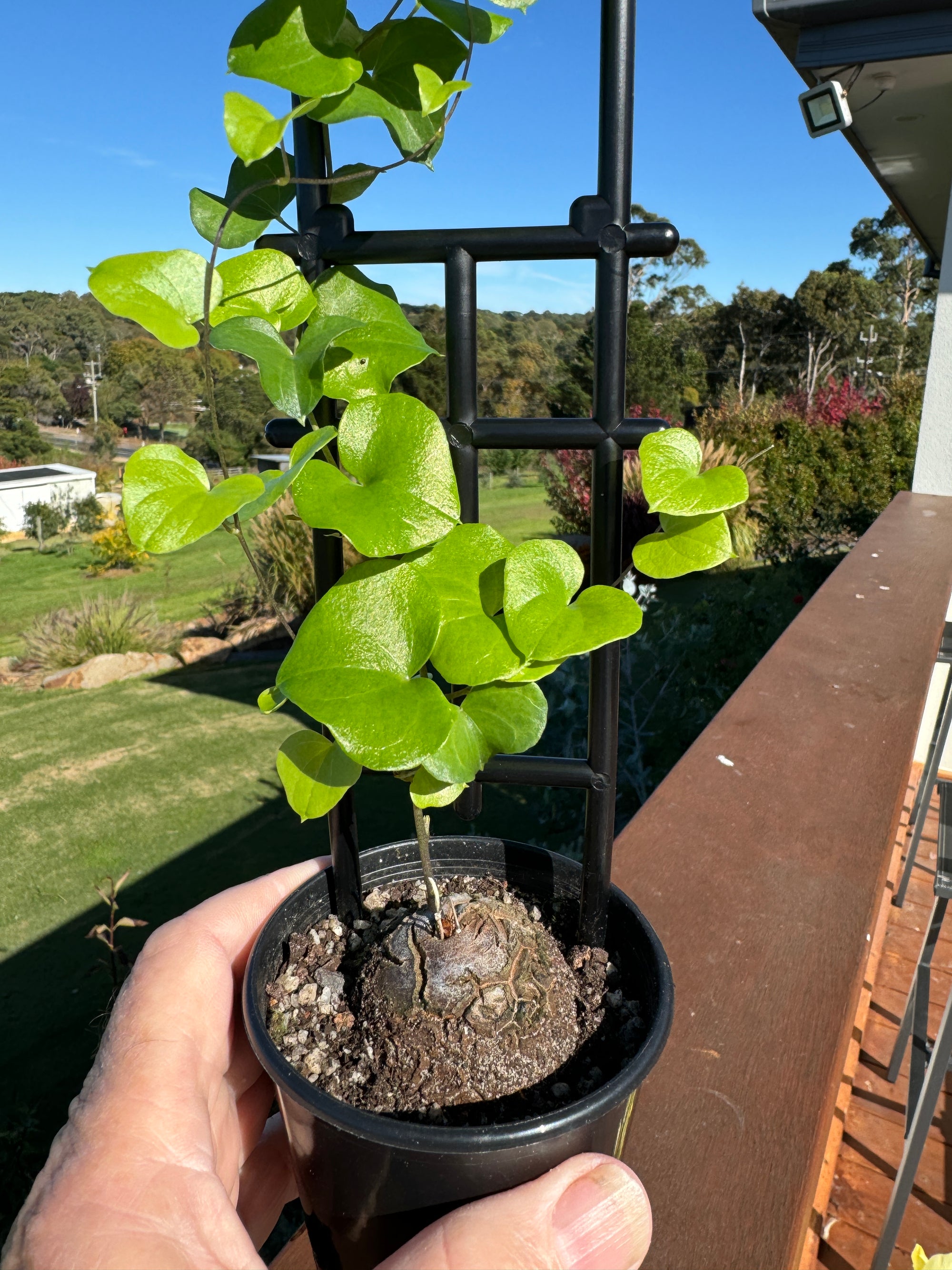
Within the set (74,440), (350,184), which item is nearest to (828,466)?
(350,184)

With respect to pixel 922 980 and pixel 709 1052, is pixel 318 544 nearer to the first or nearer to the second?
pixel 709 1052

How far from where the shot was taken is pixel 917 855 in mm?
2205

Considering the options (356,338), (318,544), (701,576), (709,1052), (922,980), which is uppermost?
(356,338)

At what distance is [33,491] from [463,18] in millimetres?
15910

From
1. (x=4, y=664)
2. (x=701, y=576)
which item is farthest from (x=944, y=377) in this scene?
(x=4, y=664)

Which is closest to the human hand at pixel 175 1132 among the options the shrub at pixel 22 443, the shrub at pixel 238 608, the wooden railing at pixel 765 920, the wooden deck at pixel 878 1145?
the wooden railing at pixel 765 920

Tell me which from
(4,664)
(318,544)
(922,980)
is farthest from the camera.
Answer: (4,664)

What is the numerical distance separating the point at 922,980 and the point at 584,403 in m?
14.0

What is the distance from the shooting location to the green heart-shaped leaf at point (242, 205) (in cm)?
46

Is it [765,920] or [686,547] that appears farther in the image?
[765,920]

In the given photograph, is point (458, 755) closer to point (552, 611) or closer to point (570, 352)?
point (552, 611)

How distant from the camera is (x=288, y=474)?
375mm

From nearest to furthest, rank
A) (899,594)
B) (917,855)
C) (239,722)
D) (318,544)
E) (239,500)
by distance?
(239,500) < (318,544) < (899,594) < (917,855) < (239,722)

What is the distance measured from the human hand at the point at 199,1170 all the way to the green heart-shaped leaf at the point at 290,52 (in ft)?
1.66
